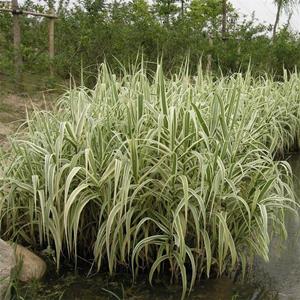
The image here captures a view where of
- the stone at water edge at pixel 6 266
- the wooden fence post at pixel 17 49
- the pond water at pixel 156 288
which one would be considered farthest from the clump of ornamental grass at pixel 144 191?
the wooden fence post at pixel 17 49

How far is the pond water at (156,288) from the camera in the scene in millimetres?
2357

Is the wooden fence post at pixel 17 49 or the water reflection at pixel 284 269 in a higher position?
the wooden fence post at pixel 17 49

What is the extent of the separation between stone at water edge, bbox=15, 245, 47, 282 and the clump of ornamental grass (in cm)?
12

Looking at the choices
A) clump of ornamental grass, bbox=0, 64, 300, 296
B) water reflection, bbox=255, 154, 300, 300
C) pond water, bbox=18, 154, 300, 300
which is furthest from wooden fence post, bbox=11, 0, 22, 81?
pond water, bbox=18, 154, 300, 300

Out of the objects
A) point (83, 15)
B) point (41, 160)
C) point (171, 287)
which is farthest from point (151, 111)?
point (83, 15)

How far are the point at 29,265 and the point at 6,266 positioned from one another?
23 centimetres

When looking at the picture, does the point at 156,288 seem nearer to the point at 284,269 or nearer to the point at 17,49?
the point at 284,269

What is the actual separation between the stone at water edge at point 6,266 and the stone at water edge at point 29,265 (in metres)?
0.09

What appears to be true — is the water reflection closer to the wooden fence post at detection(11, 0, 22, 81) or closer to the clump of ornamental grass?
the clump of ornamental grass

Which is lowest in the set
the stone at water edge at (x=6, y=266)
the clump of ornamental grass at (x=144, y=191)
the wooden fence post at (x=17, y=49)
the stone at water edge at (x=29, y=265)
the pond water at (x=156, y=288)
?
the pond water at (x=156, y=288)

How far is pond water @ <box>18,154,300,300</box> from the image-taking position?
7.73 feet

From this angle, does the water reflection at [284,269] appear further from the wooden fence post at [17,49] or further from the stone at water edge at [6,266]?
the wooden fence post at [17,49]

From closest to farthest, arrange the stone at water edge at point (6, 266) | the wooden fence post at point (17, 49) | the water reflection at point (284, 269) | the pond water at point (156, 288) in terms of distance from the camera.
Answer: the stone at water edge at point (6, 266) < the pond water at point (156, 288) < the water reflection at point (284, 269) < the wooden fence post at point (17, 49)

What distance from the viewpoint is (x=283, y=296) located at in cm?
246
